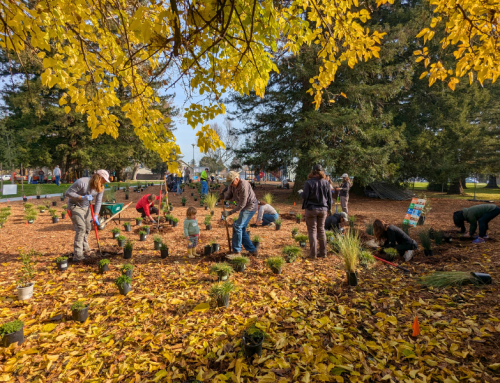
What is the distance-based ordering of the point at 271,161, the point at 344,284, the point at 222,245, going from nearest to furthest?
the point at 344,284 < the point at 222,245 < the point at 271,161

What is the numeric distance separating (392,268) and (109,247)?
548cm

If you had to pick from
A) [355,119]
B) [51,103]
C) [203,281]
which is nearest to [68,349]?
[203,281]

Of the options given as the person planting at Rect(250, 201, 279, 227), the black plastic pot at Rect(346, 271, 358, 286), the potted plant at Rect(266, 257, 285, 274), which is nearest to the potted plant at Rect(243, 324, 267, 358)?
the potted plant at Rect(266, 257, 285, 274)

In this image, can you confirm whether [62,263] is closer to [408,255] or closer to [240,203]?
[240,203]

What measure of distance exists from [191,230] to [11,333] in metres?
2.70

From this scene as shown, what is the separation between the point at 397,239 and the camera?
4633 millimetres

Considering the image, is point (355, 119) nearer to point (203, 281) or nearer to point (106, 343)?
point (203, 281)

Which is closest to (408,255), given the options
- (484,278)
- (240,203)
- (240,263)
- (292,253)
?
(484,278)

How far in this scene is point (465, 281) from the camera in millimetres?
3258

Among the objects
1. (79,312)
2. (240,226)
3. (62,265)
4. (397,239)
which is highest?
(240,226)

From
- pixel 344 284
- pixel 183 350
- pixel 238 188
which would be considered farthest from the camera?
pixel 238 188

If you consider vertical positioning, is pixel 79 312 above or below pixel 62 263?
below

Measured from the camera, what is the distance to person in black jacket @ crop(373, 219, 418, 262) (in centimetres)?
446

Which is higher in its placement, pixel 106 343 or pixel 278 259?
pixel 278 259
